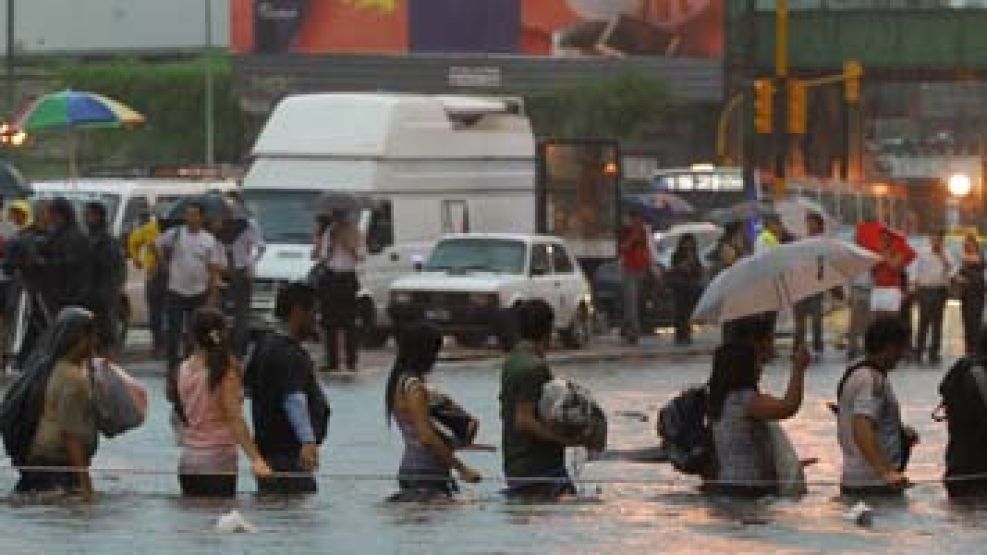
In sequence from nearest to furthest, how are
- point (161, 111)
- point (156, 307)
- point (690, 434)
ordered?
point (690, 434), point (156, 307), point (161, 111)

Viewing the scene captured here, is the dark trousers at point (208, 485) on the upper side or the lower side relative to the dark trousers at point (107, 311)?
upper

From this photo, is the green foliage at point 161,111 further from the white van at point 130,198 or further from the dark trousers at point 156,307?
the dark trousers at point 156,307

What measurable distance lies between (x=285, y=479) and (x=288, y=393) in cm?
A: 59

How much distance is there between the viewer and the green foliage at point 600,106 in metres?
90.3

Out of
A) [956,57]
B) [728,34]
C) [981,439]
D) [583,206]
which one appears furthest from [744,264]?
[728,34]

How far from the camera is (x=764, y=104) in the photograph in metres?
48.7

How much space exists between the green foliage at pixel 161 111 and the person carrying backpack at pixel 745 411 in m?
73.6

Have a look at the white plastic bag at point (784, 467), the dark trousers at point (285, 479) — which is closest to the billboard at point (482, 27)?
the white plastic bag at point (784, 467)

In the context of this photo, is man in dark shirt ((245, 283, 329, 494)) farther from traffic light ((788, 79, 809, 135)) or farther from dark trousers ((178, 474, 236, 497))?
traffic light ((788, 79, 809, 135))

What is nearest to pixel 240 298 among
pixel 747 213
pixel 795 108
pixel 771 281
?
pixel 771 281

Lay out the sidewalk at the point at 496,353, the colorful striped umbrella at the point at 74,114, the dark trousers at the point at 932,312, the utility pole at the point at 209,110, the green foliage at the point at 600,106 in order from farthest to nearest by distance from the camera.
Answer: the green foliage at the point at 600,106, the utility pole at the point at 209,110, the colorful striped umbrella at the point at 74,114, the dark trousers at the point at 932,312, the sidewalk at the point at 496,353

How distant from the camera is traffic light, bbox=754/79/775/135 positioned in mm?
48406

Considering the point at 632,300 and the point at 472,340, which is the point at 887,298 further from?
the point at 632,300

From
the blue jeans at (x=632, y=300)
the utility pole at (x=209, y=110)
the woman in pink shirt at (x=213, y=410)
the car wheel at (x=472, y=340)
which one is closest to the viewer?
the woman in pink shirt at (x=213, y=410)
